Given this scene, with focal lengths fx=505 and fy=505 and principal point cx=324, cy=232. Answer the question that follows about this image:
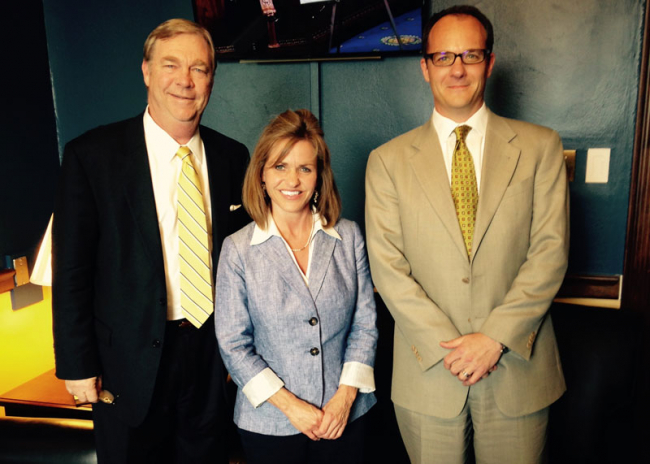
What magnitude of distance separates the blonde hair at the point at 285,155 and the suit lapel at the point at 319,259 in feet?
0.18

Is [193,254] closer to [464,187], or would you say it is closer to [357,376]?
[357,376]

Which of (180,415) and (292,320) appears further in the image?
(180,415)

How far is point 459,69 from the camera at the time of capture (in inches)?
60.8

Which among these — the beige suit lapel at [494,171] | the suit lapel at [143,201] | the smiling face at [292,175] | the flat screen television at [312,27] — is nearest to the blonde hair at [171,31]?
the suit lapel at [143,201]

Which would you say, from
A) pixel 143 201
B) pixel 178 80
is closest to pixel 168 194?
pixel 143 201

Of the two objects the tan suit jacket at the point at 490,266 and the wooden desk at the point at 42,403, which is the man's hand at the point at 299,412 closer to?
the tan suit jacket at the point at 490,266

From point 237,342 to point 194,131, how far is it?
2.51ft

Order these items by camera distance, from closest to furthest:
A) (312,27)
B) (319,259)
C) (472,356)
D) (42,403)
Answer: (472,356)
(319,259)
(42,403)
(312,27)

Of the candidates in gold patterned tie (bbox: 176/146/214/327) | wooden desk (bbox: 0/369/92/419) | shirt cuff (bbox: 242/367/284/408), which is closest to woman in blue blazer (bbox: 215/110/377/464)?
shirt cuff (bbox: 242/367/284/408)

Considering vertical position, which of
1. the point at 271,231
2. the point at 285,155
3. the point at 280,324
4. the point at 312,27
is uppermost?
the point at 312,27

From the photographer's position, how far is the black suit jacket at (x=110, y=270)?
5.24 ft

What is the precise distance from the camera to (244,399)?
1.57 meters

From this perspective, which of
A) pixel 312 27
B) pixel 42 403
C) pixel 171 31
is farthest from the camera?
pixel 312 27

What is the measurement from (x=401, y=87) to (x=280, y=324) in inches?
61.1
